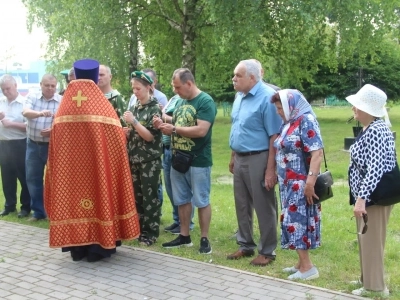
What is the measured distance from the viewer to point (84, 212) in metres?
5.96

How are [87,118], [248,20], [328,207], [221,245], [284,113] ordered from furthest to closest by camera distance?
[248,20]
[328,207]
[221,245]
[87,118]
[284,113]

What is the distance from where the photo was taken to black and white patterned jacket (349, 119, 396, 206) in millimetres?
4676

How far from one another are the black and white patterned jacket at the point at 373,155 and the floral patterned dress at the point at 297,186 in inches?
18.2

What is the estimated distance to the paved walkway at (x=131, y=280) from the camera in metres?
5.07

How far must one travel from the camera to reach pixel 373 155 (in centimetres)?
469

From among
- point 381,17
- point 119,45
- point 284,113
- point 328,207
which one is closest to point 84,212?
point 284,113

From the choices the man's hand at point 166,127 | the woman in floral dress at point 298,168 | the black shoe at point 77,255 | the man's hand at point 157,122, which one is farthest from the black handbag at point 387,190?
the black shoe at point 77,255

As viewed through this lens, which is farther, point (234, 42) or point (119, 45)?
point (119, 45)

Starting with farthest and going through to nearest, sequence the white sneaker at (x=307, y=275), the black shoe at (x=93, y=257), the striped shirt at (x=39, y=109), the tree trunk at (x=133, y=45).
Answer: the tree trunk at (x=133, y=45) < the striped shirt at (x=39, y=109) < the black shoe at (x=93, y=257) < the white sneaker at (x=307, y=275)

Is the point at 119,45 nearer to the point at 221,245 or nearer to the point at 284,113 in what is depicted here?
the point at 221,245

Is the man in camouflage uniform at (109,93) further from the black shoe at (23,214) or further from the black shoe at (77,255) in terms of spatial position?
the black shoe at (23,214)

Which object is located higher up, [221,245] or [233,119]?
[233,119]

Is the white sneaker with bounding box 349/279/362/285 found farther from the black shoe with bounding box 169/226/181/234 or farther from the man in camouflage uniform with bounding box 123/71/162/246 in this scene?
the black shoe with bounding box 169/226/181/234

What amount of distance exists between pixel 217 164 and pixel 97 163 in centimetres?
991
